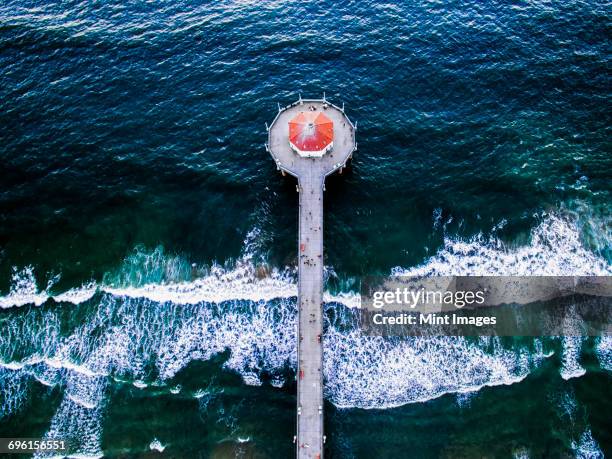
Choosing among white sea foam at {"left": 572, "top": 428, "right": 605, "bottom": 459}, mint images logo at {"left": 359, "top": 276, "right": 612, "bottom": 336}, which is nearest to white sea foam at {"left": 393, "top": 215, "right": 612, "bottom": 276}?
mint images logo at {"left": 359, "top": 276, "right": 612, "bottom": 336}

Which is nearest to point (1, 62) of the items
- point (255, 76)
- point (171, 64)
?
point (171, 64)

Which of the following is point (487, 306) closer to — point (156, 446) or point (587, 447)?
point (587, 447)

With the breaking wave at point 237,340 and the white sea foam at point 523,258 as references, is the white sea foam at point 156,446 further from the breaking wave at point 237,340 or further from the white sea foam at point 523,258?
the white sea foam at point 523,258

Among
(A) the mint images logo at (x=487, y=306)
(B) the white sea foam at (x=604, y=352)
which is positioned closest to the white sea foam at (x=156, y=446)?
(A) the mint images logo at (x=487, y=306)

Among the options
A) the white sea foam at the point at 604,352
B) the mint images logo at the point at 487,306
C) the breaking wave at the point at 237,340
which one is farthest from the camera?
the mint images logo at the point at 487,306

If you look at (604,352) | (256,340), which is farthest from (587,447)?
(256,340)

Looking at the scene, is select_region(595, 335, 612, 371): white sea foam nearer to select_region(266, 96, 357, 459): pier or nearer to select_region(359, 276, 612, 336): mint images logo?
select_region(359, 276, 612, 336): mint images logo
